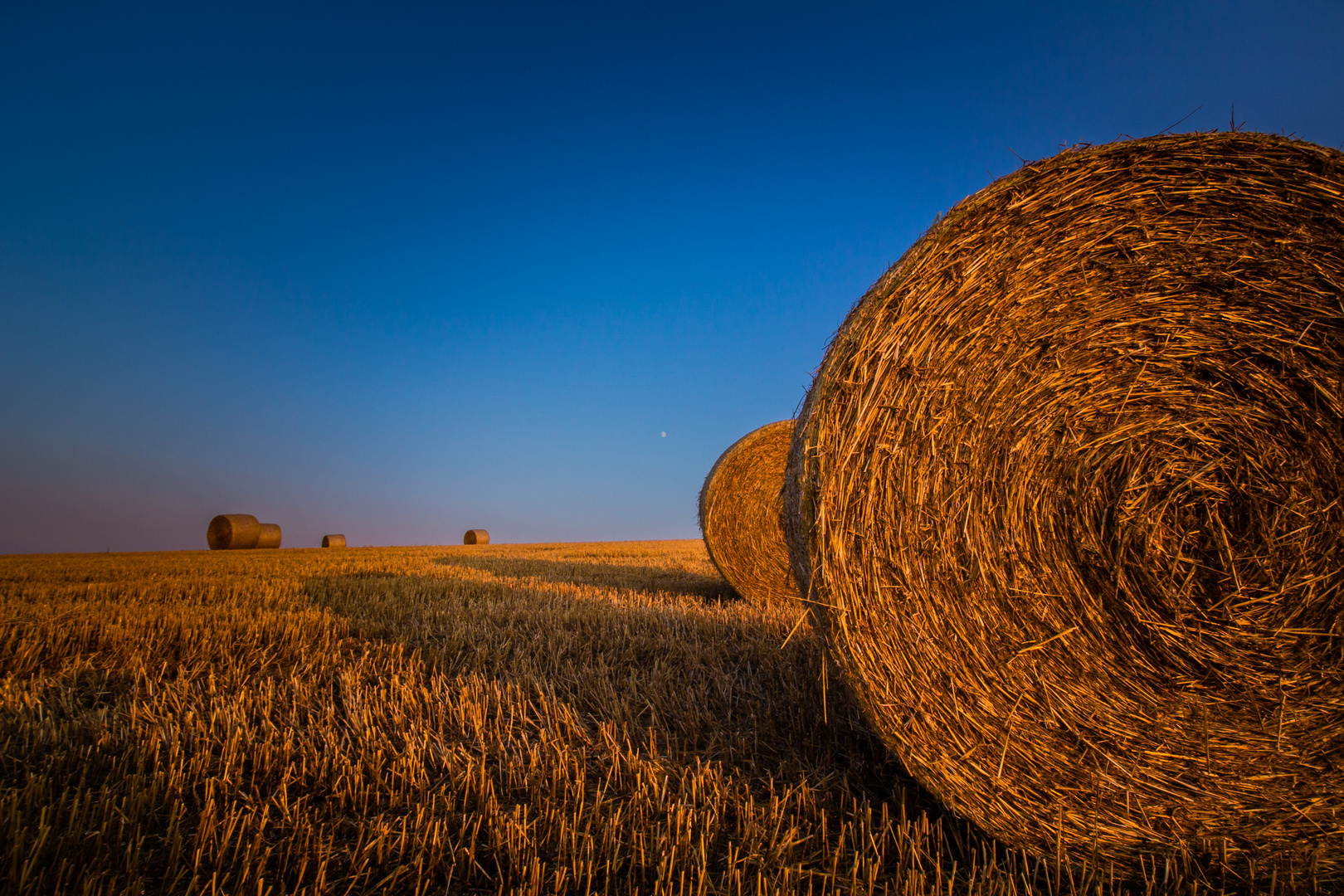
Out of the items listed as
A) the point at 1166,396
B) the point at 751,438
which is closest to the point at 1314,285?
the point at 1166,396

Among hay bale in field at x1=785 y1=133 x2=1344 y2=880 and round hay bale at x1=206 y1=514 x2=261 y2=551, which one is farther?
round hay bale at x1=206 y1=514 x2=261 y2=551

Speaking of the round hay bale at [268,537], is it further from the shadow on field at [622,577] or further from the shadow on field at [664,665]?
the shadow on field at [664,665]

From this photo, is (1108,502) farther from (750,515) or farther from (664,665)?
(750,515)

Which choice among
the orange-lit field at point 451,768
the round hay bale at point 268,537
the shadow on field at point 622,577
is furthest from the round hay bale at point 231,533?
the orange-lit field at point 451,768

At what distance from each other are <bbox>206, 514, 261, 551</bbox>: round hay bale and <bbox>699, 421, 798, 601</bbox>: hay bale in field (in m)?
19.0

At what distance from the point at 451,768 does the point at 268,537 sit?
22942 mm

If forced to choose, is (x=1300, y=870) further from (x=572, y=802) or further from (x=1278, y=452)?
(x=572, y=802)

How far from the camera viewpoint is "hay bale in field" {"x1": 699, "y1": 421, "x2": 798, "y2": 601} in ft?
22.1

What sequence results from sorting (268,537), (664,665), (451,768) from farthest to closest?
(268,537)
(664,665)
(451,768)

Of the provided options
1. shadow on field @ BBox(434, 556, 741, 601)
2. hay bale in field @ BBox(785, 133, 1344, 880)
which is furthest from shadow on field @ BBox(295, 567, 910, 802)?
shadow on field @ BBox(434, 556, 741, 601)

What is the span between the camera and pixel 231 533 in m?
19.5

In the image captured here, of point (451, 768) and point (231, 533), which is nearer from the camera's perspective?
point (451, 768)

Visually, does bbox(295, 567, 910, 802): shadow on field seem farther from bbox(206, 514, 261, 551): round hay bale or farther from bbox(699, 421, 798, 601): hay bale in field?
bbox(206, 514, 261, 551): round hay bale

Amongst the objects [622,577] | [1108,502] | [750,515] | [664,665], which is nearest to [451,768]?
[664,665]
